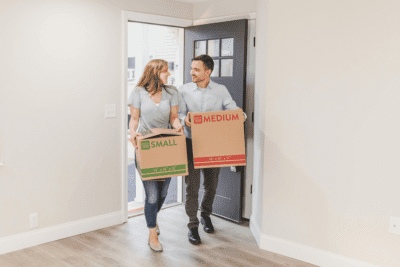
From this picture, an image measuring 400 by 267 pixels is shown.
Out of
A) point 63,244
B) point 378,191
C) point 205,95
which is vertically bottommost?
point 63,244

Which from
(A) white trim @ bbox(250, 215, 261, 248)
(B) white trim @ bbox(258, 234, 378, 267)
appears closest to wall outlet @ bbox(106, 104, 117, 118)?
(A) white trim @ bbox(250, 215, 261, 248)

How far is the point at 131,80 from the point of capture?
7238 mm

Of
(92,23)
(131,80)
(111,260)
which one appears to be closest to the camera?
(111,260)

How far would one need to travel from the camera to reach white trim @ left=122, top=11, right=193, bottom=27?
3602 mm

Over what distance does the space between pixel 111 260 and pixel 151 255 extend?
288 mm

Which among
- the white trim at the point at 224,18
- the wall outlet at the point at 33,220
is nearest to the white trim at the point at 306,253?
the wall outlet at the point at 33,220

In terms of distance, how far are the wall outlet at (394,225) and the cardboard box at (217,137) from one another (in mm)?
1058

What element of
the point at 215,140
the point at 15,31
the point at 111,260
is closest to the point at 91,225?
the point at 111,260

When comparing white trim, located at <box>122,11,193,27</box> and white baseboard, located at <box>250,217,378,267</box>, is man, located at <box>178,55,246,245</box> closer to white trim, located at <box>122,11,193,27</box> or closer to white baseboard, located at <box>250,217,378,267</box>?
white baseboard, located at <box>250,217,378,267</box>

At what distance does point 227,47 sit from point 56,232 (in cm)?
216

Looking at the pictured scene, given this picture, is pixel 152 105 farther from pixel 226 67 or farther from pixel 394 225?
pixel 394 225

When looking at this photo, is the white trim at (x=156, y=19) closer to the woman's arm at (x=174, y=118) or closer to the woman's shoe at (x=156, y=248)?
the woman's arm at (x=174, y=118)

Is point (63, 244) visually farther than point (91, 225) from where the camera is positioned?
No

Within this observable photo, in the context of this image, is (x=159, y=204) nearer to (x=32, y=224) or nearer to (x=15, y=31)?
(x=32, y=224)
